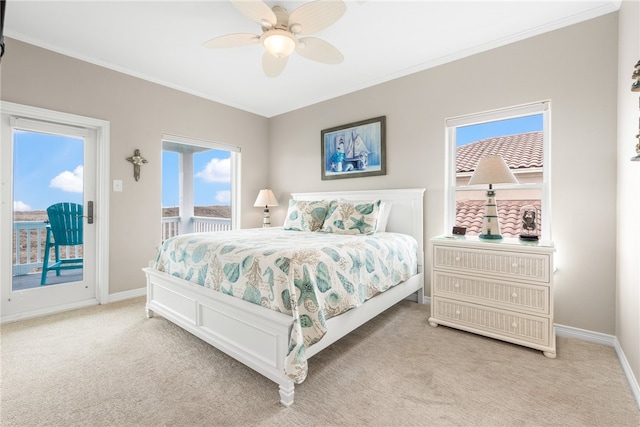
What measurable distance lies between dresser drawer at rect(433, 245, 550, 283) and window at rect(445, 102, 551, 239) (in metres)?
0.58

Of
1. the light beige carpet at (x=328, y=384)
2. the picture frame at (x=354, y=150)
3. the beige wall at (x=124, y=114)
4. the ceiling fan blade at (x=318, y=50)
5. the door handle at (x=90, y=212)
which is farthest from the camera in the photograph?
the picture frame at (x=354, y=150)

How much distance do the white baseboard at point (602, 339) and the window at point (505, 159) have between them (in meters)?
0.77

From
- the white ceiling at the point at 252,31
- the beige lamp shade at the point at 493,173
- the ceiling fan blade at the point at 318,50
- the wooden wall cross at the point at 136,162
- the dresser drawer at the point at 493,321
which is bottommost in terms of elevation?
the dresser drawer at the point at 493,321

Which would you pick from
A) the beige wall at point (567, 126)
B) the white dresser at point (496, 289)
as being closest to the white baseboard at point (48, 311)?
the white dresser at point (496, 289)

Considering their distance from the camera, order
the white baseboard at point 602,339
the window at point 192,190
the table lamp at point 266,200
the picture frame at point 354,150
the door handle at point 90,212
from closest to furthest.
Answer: the white baseboard at point 602,339 < the door handle at point 90,212 < the picture frame at point 354,150 < the table lamp at point 266,200 < the window at point 192,190

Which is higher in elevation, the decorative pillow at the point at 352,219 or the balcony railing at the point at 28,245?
the decorative pillow at the point at 352,219

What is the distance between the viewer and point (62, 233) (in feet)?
9.66

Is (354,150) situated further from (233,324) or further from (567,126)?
(233,324)

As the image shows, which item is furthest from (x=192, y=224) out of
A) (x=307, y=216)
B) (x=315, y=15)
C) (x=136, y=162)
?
(x=315, y=15)

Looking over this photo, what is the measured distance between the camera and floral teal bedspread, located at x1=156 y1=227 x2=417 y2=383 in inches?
63.1

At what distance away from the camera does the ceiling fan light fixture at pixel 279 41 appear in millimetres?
2047

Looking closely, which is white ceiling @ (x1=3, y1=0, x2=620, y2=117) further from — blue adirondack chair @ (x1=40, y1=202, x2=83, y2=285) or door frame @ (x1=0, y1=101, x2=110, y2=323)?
blue adirondack chair @ (x1=40, y1=202, x2=83, y2=285)

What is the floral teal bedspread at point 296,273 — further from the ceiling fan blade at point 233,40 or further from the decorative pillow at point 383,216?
the ceiling fan blade at point 233,40

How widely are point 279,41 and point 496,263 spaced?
2.32 metres
